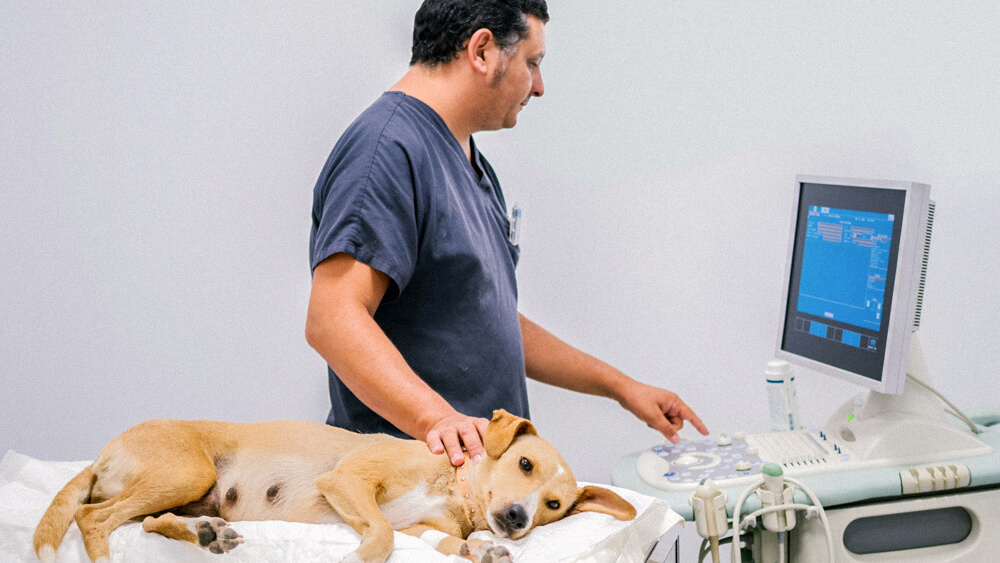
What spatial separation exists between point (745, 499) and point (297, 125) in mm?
1509

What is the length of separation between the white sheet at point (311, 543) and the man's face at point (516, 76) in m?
0.77

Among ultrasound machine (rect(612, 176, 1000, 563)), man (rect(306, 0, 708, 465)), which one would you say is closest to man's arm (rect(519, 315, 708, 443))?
ultrasound machine (rect(612, 176, 1000, 563))

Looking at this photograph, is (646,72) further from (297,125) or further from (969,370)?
(969,370)

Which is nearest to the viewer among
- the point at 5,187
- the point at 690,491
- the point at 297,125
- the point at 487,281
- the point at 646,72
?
the point at 487,281

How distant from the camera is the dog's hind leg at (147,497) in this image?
86 cm

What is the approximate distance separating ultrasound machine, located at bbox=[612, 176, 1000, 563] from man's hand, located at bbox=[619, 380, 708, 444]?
0.31 ft

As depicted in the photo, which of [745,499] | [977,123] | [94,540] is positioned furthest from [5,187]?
[977,123]

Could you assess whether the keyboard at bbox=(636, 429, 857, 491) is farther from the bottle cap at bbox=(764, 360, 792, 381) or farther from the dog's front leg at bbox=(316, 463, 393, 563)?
the dog's front leg at bbox=(316, 463, 393, 563)

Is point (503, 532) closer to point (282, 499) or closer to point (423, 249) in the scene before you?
point (282, 499)

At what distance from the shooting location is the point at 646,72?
2.20m

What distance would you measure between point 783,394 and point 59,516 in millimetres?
1388

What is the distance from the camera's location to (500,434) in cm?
93

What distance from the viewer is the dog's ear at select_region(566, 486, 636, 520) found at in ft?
3.05

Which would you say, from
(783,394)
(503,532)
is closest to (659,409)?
(783,394)
